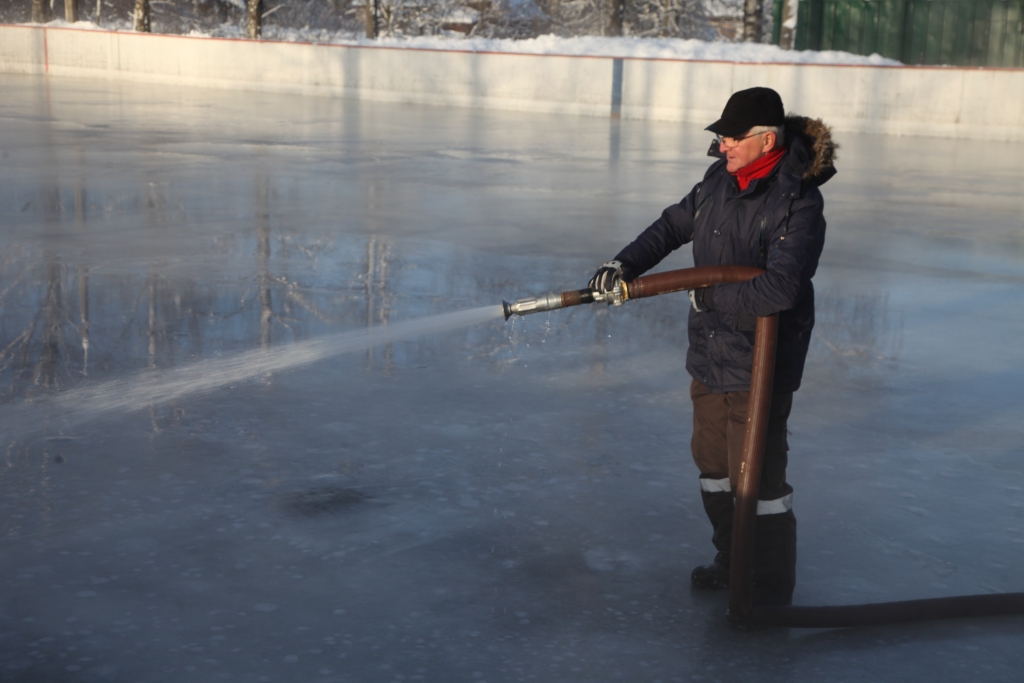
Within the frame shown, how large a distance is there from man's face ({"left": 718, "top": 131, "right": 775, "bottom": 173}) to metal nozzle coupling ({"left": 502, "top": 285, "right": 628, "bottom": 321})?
18.2 inches

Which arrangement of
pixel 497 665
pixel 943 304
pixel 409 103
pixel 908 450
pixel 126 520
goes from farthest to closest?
pixel 409 103 < pixel 943 304 < pixel 908 450 < pixel 126 520 < pixel 497 665

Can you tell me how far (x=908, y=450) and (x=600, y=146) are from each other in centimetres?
1218

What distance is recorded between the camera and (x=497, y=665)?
311 centimetres

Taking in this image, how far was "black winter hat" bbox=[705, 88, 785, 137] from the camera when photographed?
126 inches

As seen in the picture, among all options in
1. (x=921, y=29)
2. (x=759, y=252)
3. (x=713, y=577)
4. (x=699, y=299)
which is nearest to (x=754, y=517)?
(x=713, y=577)

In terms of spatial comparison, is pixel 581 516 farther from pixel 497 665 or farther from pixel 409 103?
pixel 409 103

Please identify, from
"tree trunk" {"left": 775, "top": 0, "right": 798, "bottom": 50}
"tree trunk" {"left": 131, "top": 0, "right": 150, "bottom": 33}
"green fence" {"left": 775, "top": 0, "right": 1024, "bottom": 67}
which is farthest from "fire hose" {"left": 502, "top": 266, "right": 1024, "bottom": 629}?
"tree trunk" {"left": 131, "top": 0, "right": 150, "bottom": 33}

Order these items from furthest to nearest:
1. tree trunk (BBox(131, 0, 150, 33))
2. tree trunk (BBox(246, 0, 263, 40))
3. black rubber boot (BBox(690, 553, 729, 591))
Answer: tree trunk (BBox(131, 0, 150, 33))
tree trunk (BBox(246, 0, 263, 40))
black rubber boot (BBox(690, 553, 729, 591))

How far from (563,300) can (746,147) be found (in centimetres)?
64

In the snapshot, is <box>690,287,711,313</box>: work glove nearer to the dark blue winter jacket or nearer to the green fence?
the dark blue winter jacket

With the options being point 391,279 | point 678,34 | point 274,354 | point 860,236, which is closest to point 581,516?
point 274,354

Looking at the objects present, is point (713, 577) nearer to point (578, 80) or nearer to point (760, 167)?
point (760, 167)

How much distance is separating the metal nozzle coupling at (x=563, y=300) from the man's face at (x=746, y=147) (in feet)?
1.52

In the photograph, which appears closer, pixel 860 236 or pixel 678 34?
pixel 860 236
